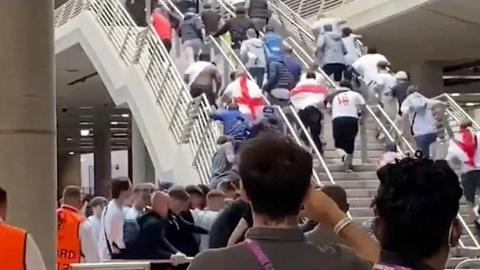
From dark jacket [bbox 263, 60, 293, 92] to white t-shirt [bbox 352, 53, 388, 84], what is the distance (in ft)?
4.92

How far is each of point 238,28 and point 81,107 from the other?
56.1ft

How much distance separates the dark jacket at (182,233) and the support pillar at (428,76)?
18.6m

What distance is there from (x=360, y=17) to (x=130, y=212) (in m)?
16.3

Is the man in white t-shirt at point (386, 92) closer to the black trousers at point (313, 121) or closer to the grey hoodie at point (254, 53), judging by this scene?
the grey hoodie at point (254, 53)

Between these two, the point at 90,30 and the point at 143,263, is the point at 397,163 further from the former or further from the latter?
the point at 90,30

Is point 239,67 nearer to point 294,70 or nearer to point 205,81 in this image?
point 205,81

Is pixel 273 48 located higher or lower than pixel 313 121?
higher

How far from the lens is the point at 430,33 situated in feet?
81.6

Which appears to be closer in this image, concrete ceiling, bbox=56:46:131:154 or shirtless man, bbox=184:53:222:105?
shirtless man, bbox=184:53:222:105

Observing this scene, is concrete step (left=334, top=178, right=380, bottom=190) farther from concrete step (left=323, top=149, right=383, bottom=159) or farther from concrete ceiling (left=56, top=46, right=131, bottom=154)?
concrete ceiling (left=56, top=46, right=131, bottom=154)

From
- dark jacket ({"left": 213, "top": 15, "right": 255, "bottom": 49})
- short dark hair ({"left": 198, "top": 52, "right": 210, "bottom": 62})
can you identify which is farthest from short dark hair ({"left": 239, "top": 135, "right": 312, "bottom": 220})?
dark jacket ({"left": 213, "top": 15, "right": 255, "bottom": 49})

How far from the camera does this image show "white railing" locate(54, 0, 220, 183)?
15.9m

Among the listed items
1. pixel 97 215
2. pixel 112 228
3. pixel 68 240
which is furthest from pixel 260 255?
pixel 97 215

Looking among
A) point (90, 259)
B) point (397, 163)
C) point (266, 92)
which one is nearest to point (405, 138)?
point (266, 92)
